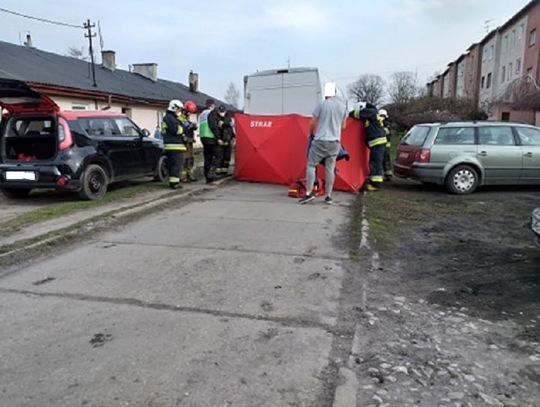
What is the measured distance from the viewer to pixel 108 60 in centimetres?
3058

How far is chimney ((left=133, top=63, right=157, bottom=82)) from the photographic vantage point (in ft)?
117

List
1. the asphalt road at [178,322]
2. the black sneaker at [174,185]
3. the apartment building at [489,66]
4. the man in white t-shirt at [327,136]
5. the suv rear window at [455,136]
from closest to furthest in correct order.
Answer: the asphalt road at [178,322] < the man in white t-shirt at [327,136] < the suv rear window at [455,136] < the black sneaker at [174,185] < the apartment building at [489,66]

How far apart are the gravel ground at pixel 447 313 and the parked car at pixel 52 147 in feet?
17.1

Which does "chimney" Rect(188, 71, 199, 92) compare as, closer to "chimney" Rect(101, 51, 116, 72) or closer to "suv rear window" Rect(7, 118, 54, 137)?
"chimney" Rect(101, 51, 116, 72)

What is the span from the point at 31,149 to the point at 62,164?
1141 millimetres

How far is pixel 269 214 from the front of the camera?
792 cm

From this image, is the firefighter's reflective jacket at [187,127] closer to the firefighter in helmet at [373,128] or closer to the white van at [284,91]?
Result: the white van at [284,91]

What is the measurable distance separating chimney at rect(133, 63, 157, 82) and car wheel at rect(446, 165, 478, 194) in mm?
29735

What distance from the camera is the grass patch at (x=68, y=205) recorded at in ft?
23.3

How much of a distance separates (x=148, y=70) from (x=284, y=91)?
24790 mm

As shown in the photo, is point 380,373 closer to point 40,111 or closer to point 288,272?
point 288,272

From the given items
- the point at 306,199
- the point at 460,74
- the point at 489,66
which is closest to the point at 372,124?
the point at 306,199

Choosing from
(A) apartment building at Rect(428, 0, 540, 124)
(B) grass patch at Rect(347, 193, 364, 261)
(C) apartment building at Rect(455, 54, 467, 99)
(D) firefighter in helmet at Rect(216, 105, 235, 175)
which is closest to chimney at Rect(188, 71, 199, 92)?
(A) apartment building at Rect(428, 0, 540, 124)

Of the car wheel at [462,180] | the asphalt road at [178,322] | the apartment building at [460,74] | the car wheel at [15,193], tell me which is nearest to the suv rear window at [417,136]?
the car wheel at [462,180]
